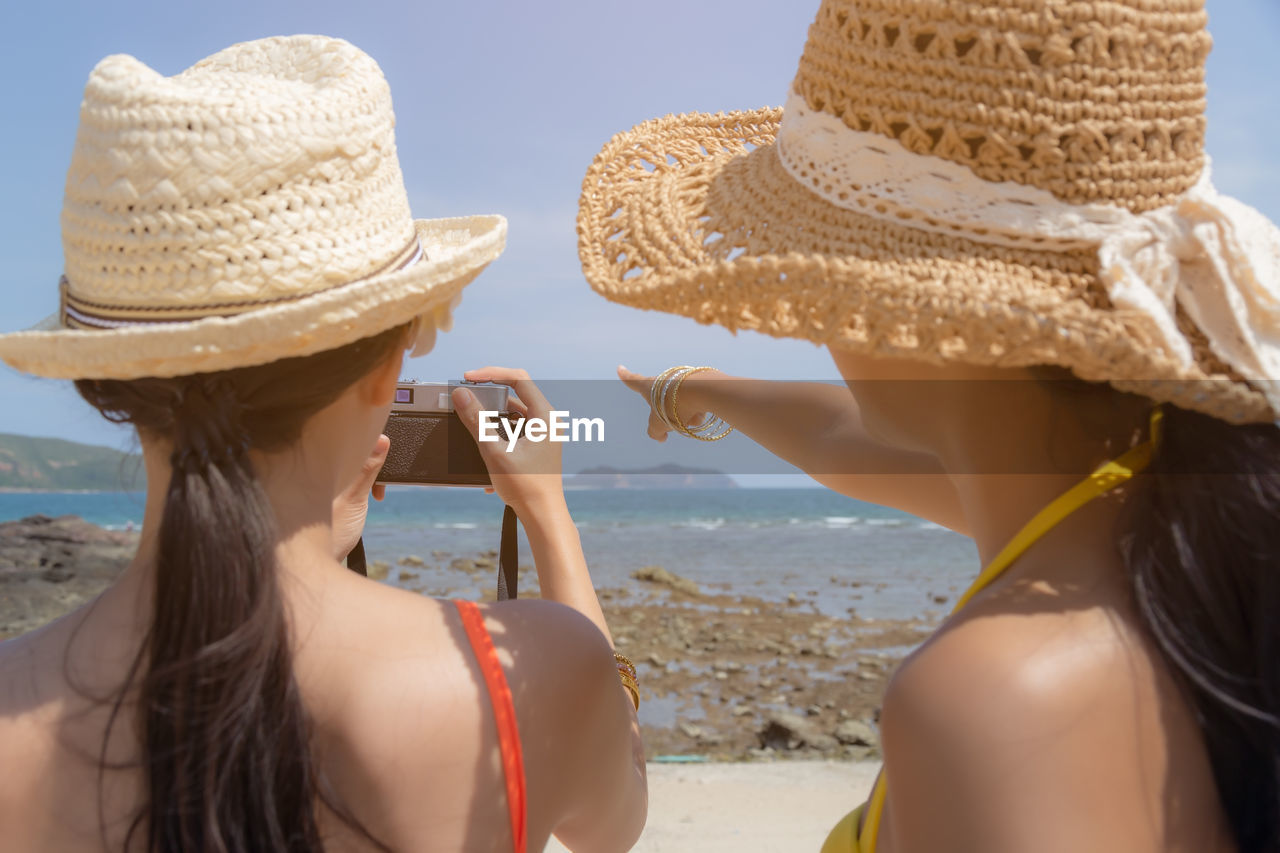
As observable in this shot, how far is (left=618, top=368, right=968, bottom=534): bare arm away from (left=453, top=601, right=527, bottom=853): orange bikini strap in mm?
977

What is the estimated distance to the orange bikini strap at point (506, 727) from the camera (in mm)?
1362

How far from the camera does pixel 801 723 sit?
6773 mm

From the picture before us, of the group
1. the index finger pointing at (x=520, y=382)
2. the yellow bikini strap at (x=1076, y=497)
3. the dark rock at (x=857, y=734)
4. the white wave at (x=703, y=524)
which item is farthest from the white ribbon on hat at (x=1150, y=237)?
the white wave at (x=703, y=524)

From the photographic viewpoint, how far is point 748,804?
4539 mm

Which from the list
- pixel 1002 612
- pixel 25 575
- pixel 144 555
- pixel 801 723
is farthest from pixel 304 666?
pixel 25 575

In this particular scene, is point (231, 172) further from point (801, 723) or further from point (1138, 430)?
point (801, 723)

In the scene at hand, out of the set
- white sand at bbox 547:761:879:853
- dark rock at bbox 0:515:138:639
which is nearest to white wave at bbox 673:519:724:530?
dark rock at bbox 0:515:138:639

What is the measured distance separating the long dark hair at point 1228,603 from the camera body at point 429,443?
1370 mm

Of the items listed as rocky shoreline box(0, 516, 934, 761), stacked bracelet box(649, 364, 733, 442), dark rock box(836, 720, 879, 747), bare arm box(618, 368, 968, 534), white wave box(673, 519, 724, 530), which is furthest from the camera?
white wave box(673, 519, 724, 530)

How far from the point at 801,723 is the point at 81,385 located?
6.14 m

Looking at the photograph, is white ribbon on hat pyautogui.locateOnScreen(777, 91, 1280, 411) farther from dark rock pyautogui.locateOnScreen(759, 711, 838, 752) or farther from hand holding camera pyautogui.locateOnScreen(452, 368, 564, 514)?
dark rock pyautogui.locateOnScreen(759, 711, 838, 752)

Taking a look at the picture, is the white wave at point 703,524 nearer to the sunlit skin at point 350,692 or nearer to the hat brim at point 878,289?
the sunlit skin at point 350,692

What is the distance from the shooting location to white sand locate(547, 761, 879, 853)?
4109mm

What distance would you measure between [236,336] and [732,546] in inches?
917
